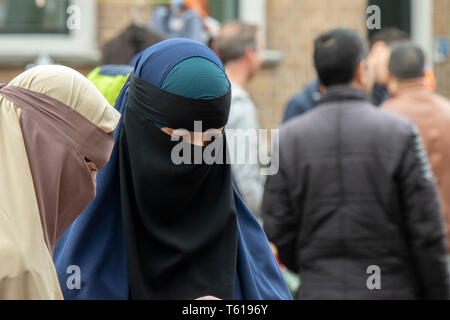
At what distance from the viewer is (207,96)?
2.30 metres

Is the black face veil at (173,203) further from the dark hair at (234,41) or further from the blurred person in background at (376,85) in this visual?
the blurred person in background at (376,85)

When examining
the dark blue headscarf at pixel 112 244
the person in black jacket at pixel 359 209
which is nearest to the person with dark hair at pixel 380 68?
the person in black jacket at pixel 359 209

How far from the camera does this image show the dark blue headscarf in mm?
2201

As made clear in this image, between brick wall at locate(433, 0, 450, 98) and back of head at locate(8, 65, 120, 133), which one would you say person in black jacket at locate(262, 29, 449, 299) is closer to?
back of head at locate(8, 65, 120, 133)

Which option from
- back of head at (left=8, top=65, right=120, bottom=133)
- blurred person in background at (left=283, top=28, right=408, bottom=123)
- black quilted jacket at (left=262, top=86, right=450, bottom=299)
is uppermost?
back of head at (left=8, top=65, right=120, bottom=133)

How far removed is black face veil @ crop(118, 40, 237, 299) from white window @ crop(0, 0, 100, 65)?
470 cm

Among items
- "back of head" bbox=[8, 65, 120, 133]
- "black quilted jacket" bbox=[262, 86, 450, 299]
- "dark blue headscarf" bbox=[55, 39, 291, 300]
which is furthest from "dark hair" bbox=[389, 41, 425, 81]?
"back of head" bbox=[8, 65, 120, 133]

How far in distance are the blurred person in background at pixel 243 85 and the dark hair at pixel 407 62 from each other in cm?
78

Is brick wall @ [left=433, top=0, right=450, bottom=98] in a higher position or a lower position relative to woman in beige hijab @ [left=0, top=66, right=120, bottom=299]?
higher

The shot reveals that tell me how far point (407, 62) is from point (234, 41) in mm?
986

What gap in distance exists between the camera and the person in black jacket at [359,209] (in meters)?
3.58

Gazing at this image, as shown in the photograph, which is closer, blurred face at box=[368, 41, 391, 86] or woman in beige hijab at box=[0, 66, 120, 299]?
woman in beige hijab at box=[0, 66, 120, 299]

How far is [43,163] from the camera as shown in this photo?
190 centimetres
